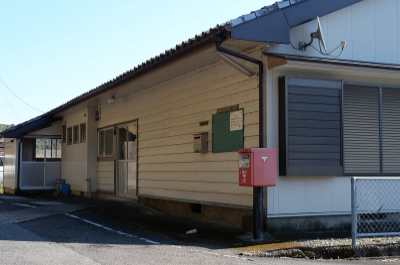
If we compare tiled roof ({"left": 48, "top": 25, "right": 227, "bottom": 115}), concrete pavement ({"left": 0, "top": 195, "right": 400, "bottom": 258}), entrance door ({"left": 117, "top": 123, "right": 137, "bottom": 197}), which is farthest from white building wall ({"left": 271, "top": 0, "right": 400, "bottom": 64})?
entrance door ({"left": 117, "top": 123, "right": 137, "bottom": 197})

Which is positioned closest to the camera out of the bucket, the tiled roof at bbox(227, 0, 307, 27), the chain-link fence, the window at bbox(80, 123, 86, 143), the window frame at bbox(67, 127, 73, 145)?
the tiled roof at bbox(227, 0, 307, 27)

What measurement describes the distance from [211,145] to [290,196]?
2351mm

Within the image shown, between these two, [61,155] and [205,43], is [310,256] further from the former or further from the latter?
[61,155]

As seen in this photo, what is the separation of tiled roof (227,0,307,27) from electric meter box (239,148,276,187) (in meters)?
2.05

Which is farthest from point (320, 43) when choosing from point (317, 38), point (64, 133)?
point (64, 133)

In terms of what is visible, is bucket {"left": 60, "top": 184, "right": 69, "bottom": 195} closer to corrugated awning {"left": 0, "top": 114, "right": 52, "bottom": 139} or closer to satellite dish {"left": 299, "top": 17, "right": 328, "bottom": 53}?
corrugated awning {"left": 0, "top": 114, "right": 52, "bottom": 139}

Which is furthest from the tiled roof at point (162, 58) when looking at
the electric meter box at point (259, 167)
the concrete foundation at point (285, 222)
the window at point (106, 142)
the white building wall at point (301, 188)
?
the concrete foundation at point (285, 222)

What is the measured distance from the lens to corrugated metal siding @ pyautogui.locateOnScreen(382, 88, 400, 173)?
9789 millimetres

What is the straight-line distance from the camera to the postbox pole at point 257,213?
27.1 ft

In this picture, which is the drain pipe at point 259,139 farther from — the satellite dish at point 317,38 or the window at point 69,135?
the window at point 69,135

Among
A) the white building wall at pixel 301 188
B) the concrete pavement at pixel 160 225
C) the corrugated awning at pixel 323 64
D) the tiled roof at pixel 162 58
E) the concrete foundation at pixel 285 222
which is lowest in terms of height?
the concrete pavement at pixel 160 225

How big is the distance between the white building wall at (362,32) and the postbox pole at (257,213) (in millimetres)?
2504

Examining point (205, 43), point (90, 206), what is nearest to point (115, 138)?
point (90, 206)

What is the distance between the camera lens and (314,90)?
9.00 meters
